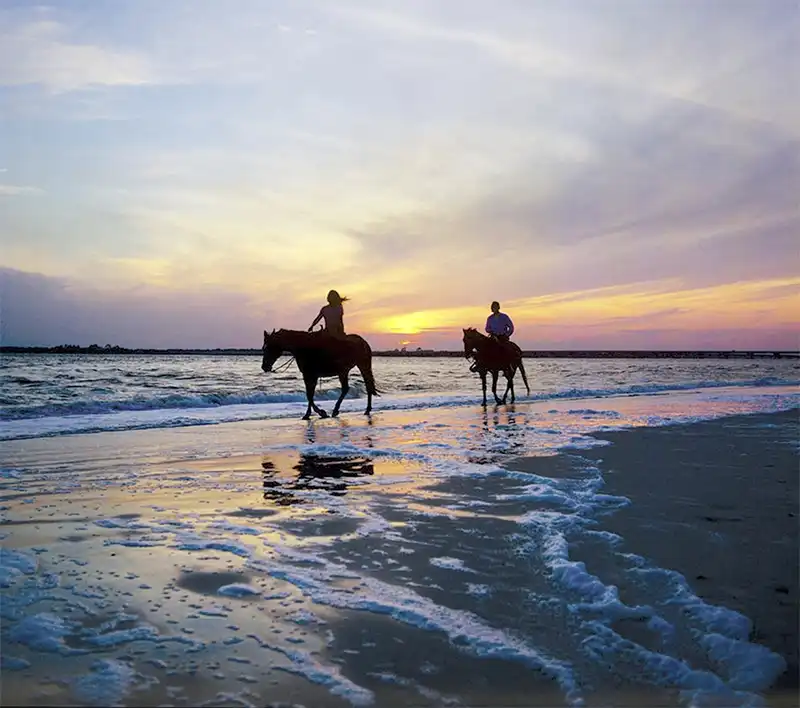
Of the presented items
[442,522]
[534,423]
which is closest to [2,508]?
→ [442,522]

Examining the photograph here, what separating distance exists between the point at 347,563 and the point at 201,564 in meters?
0.97

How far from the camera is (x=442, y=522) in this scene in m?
5.13

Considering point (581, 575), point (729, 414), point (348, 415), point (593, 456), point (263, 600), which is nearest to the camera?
point (263, 600)

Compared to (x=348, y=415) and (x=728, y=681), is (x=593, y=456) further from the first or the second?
(x=348, y=415)

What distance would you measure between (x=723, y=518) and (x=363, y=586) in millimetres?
3280

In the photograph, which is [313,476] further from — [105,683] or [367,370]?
[367,370]

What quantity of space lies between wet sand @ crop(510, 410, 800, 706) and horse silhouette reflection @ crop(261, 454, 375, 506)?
2.15 m

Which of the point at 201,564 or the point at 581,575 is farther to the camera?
the point at 201,564

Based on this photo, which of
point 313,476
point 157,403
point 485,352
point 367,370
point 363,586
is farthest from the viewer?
point 485,352

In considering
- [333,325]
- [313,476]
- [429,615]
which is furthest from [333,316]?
[429,615]

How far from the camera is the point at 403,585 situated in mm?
3678

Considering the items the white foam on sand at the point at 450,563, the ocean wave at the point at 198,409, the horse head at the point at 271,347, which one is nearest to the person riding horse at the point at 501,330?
the ocean wave at the point at 198,409

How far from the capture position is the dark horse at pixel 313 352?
15.8 meters

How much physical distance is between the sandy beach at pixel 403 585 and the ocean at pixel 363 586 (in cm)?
1
